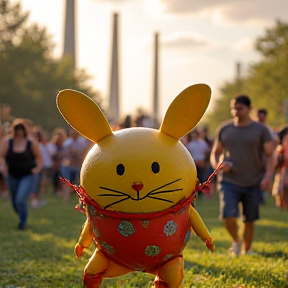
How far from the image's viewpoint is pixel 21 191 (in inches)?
414

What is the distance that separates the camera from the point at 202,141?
57.3ft

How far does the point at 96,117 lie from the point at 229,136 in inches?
140

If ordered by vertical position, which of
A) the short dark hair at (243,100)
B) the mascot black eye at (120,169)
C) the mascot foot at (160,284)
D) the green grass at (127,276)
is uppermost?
the short dark hair at (243,100)

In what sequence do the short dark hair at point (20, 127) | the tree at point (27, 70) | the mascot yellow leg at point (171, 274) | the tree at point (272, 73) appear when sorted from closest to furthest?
the mascot yellow leg at point (171, 274), the short dark hair at point (20, 127), the tree at point (27, 70), the tree at point (272, 73)

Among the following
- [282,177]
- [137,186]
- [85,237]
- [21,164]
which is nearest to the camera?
[137,186]

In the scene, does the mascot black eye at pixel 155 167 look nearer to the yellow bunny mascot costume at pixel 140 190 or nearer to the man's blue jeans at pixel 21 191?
the yellow bunny mascot costume at pixel 140 190

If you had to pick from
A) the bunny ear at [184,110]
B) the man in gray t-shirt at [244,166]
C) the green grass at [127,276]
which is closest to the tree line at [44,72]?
the green grass at [127,276]

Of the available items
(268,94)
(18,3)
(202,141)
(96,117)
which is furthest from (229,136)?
(268,94)

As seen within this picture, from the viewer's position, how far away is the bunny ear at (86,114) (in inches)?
181

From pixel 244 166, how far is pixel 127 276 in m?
2.39

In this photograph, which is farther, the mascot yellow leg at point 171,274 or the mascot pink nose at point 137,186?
the mascot yellow leg at point 171,274

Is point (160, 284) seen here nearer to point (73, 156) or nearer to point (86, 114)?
point (86, 114)

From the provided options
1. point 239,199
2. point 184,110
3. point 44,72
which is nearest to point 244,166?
point 239,199

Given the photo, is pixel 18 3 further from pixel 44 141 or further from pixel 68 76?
pixel 44 141
